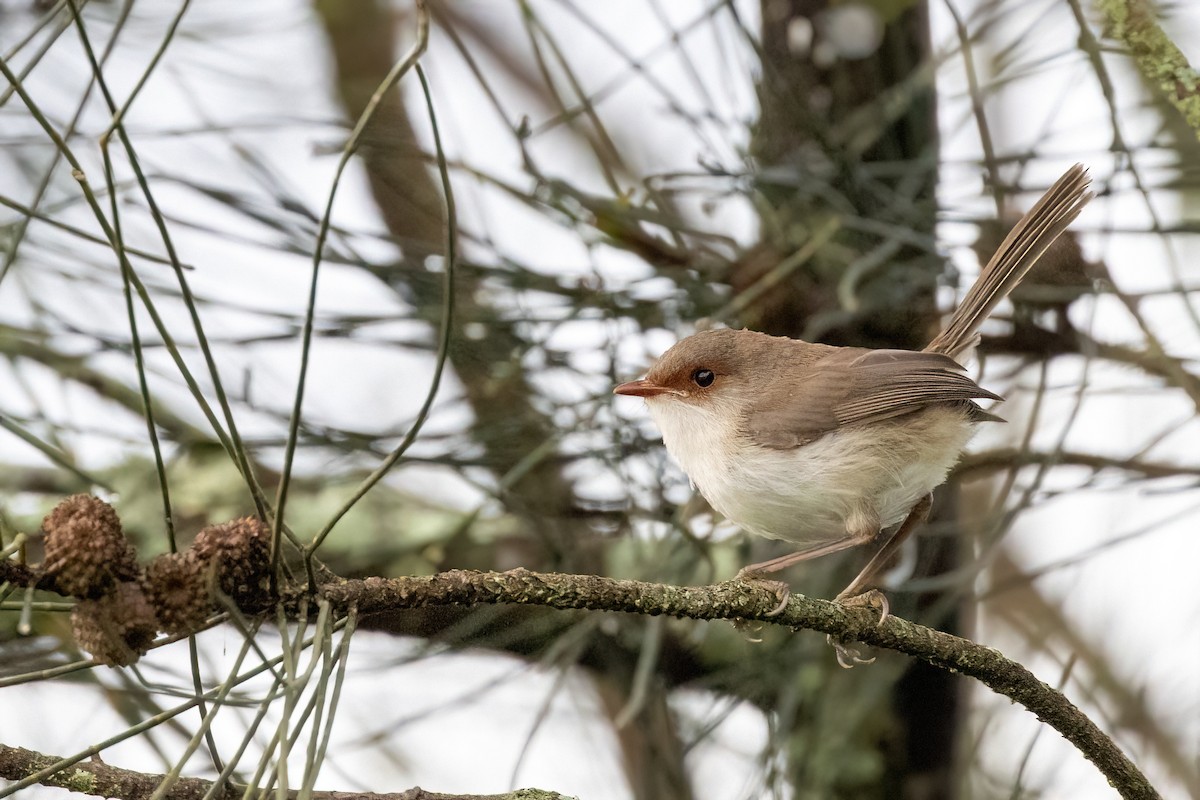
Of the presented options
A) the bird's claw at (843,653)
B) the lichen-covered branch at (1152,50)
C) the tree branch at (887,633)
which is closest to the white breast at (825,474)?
the bird's claw at (843,653)

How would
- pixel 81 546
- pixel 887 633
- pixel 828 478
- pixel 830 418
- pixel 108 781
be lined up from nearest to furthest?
pixel 81 546
pixel 108 781
pixel 887 633
pixel 828 478
pixel 830 418

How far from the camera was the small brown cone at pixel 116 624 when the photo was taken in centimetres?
122

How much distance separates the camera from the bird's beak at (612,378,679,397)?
2.98 metres

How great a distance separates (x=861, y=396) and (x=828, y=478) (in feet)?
0.83

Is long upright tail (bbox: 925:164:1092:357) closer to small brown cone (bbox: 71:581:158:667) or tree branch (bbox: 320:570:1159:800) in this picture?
tree branch (bbox: 320:570:1159:800)

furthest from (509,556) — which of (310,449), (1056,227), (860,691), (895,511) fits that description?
(1056,227)

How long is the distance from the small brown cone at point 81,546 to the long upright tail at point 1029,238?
2277 mm

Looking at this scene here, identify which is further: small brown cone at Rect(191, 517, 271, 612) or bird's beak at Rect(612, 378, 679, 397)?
bird's beak at Rect(612, 378, 679, 397)

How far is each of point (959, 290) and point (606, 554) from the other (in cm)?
134

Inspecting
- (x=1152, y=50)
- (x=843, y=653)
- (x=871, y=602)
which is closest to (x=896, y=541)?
(x=843, y=653)

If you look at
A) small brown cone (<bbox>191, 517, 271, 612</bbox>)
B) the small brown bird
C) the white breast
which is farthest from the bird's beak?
small brown cone (<bbox>191, 517, 271, 612</bbox>)

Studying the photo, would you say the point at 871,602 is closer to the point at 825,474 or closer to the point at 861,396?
the point at 825,474

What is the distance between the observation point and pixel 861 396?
294 centimetres

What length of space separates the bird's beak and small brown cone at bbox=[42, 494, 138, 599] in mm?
1820
